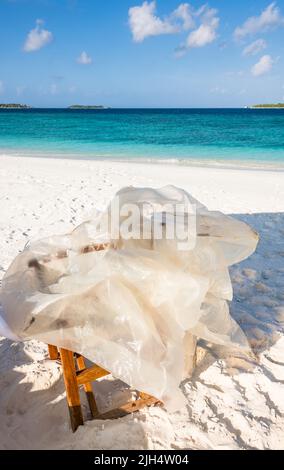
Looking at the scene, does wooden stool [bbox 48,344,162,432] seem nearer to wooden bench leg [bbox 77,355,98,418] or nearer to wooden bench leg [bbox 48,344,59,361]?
wooden bench leg [bbox 77,355,98,418]

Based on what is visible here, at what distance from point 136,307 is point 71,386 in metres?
0.48

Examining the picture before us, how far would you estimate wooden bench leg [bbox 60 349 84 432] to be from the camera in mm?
1688

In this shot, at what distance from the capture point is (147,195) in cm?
209

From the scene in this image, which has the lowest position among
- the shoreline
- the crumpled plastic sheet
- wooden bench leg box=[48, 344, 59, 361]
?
the shoreline

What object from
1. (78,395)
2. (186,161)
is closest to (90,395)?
(78,395)

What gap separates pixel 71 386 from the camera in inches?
68.0

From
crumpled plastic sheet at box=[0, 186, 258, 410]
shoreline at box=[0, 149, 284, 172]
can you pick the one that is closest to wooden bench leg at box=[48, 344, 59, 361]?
crumpled plastic sheet at box=[0, 186, 258, 410]

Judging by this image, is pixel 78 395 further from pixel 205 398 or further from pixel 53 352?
pixel 205 398

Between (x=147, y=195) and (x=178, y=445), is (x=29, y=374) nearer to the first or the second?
(x=178, y=445)

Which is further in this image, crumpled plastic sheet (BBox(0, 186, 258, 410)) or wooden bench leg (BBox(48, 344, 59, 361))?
wooden bench leg (BBox(48, 344, 59, 361))

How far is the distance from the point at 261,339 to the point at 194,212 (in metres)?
1.08

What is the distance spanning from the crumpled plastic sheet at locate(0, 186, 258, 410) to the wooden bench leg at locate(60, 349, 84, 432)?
95 mm

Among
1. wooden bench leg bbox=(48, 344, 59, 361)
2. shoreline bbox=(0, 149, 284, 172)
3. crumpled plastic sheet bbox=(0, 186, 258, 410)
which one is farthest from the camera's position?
shoreline bbox=(0, 149, 284, 172)

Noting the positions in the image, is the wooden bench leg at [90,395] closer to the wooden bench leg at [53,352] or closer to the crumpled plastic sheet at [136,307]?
the wooden bench leg at [53,352]
